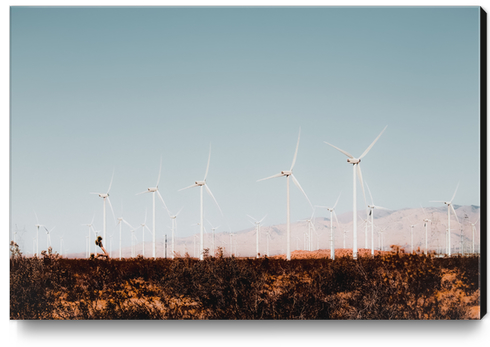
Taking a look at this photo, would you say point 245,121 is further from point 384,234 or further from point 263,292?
point 384,234

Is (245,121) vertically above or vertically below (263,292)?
above

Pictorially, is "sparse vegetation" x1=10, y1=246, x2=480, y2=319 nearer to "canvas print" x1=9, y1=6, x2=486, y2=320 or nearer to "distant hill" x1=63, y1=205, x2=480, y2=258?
"canvas print" x1=9, y1=6, x2=486, y2=320

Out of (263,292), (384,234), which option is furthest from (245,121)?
(384,234)

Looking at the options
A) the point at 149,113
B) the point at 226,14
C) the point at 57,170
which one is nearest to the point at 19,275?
the point at 57,170

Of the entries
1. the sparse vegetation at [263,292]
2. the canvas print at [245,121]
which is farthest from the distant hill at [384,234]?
the sparse vegetation at [263,292]

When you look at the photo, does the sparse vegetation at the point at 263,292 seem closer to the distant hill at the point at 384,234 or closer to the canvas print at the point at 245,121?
the canvas print at the point at 245,121
